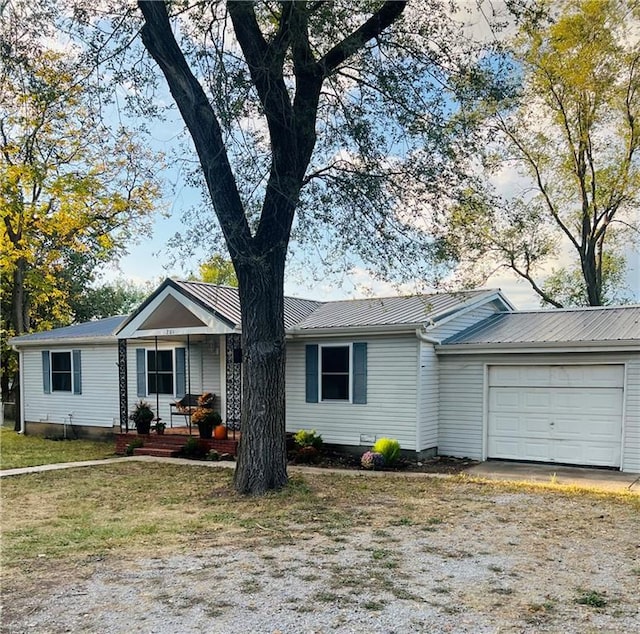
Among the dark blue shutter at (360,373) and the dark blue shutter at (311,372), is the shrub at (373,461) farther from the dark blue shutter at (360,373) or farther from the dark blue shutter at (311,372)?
the dark blue shutter at (311,372)

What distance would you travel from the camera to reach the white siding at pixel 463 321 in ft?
39.4

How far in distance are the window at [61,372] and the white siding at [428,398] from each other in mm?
10946

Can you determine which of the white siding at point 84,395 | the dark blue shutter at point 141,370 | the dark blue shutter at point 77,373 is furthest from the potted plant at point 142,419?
the dark blue shutter at point 77,373

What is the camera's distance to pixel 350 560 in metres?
5.38

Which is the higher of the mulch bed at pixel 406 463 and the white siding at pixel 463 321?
the white siding at pixel 463 321

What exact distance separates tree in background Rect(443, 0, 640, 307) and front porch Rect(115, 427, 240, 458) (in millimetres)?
10244

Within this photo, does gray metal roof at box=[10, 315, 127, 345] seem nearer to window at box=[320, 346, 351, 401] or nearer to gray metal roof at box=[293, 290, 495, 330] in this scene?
gray metal roof at box=[293, 290, 495, 330]

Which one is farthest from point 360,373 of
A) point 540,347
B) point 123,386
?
point 123,386

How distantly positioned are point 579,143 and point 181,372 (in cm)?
1472

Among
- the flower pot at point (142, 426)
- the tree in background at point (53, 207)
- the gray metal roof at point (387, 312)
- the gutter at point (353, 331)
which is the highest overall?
the tree in background at point (53, 207)

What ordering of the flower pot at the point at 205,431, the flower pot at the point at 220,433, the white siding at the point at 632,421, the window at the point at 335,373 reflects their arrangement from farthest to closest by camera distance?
the flower pot at the point at 205,431, the flower pot at the point at 220,433, the window at the point at 335,373, the white siding at the point at 632,421

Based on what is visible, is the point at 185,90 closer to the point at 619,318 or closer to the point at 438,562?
the point at 438,562

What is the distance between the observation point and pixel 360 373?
39.7ft

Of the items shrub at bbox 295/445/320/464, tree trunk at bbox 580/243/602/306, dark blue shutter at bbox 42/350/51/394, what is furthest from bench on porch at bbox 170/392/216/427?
tree trunk at bbox 580/243/602/306
